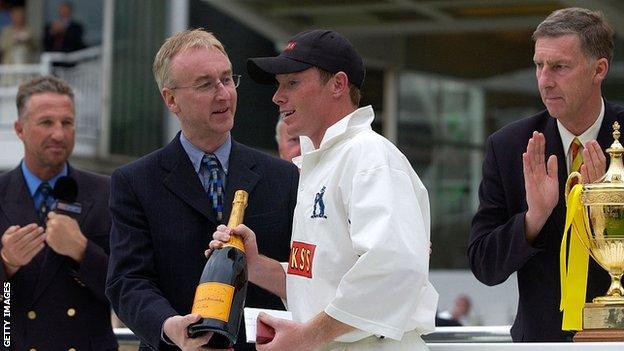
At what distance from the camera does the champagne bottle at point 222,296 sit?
3689mm

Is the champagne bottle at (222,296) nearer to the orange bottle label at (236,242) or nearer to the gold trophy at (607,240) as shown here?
the orange bottle label at (236,242)

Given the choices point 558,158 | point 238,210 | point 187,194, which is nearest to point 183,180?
point 187,194

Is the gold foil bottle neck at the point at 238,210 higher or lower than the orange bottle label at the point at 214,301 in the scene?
higher

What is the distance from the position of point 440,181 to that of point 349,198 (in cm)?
1982

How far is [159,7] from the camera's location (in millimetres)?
21391

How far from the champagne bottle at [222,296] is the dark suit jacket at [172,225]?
512 mm

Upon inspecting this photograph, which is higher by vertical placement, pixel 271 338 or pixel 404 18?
pixel 404 18

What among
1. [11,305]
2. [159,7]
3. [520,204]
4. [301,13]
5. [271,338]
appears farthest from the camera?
[159,7]

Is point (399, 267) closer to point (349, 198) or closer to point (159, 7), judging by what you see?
point (349, 198)

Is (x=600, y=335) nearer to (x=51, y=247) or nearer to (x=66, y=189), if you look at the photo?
(x=51, y=247)

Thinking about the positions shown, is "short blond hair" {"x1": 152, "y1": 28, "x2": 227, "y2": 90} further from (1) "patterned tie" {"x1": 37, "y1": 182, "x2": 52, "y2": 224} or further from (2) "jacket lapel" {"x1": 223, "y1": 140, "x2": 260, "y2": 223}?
(1) "patterned tie" {"x1": 37, "y1": 182, "x2": 52, "y2": 224}

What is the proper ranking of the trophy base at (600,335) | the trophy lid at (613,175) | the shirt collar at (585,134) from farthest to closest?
the shirt collar at (585,134)
the trophy lid at (613,175)
the trophy base at (600,335)

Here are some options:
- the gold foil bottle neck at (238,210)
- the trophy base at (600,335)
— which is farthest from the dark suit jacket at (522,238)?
the gold foil bottle neck at (238,210)

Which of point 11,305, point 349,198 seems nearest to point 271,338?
point 349,198
